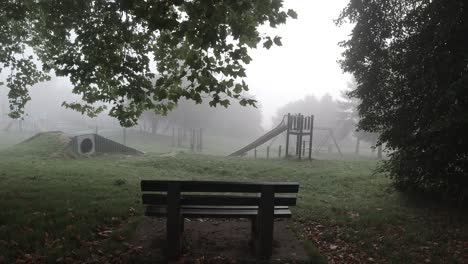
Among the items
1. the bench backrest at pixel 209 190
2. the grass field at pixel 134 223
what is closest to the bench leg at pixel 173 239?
the bench backrest at pixel 209 190

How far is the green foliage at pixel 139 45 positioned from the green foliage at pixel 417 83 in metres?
3.93

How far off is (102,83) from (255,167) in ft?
30.3

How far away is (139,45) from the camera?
357 inches

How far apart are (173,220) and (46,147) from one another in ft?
73.4

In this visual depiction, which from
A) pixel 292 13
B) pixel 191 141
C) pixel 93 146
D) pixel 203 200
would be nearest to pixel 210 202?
pixel 203 200

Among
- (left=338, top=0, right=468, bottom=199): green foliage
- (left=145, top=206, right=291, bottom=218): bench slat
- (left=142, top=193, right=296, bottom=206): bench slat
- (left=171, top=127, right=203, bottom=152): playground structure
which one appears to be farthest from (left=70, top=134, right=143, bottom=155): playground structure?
(left=142, top=193, right=296, bottom=206): bench slat

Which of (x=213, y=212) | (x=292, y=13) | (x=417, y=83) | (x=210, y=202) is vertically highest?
(x=292, y=13)

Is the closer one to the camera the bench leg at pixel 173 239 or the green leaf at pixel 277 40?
the bench leg at pixel 173 239

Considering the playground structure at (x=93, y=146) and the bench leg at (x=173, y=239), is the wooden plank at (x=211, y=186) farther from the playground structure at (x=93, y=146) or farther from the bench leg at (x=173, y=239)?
the playground structure at (x=93, y=146)

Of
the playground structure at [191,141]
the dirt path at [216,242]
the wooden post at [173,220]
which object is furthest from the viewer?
the playground structure at [191,141]

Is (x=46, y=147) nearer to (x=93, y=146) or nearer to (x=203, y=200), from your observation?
(x=93, y=146)

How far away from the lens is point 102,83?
9.81m

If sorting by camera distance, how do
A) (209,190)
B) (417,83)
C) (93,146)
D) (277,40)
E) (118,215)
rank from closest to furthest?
1. (209,190)
2. (277,40)
3. (118,215)
4. (417,83)
5. (93,146)

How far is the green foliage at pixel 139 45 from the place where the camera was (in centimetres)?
638
